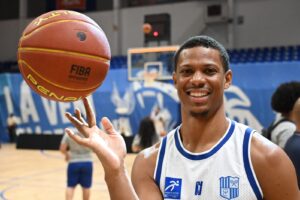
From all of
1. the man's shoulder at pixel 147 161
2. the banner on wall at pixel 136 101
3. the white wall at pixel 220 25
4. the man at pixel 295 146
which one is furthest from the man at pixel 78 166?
the white wall at pixel 220 25

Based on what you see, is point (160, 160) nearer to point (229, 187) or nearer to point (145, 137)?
point (229, 187)

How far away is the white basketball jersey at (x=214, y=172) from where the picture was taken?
1.63m

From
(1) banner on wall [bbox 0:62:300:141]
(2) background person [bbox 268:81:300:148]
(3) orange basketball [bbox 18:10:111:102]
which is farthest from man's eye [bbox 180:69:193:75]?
(1) banner on wall [bbox 0:62:300:141]

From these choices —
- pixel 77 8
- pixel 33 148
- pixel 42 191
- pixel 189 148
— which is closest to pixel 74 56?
pixel 189 148

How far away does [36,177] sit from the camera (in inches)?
338

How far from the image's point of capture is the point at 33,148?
46.5ft

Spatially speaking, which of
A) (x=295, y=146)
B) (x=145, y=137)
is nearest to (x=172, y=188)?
(x=295, y=146)

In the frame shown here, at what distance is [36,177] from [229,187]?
24.7 ft

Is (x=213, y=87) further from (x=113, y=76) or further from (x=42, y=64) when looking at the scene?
(x=113, y=76)

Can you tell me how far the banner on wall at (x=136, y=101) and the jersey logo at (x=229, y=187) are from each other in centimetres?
948

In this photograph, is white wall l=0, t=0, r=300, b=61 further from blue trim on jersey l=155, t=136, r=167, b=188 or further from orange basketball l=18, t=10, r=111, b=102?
blue trim on jersey l=155, t=136, r=167, b=188

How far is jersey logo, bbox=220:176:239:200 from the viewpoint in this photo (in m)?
1.62

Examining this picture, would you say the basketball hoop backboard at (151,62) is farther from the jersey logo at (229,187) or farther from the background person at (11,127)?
the jersey logo at (229,187)

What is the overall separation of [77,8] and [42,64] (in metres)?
16.5
